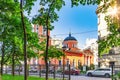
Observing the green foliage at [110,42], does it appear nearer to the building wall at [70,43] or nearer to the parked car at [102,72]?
the parked car at [102,72]

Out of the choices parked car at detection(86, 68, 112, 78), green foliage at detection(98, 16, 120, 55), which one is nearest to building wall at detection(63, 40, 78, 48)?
parked car at detection(86, 68, 112, 78)

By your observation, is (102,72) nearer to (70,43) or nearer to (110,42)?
(110,42)

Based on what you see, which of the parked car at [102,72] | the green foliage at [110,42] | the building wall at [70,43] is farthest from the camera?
the building wall at [70,43]

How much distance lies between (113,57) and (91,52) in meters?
41.9

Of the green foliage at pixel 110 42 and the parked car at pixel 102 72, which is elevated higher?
the green foliage at pixel 110 42

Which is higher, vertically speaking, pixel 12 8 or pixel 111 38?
pixel 12 8

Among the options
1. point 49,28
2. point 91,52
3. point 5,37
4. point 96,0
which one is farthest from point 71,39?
point 96,0

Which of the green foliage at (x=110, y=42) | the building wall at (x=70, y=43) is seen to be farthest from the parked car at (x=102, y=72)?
the building wall at (x=70, y=43)

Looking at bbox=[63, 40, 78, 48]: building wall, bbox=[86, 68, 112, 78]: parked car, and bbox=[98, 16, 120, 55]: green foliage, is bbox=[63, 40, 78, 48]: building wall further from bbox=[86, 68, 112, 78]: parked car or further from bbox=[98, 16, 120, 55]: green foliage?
bbox=[98, 16, 120, 55]: green foliage

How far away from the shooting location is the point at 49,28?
93.7ft

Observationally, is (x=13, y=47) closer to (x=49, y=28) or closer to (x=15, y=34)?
(x=15, y=34)

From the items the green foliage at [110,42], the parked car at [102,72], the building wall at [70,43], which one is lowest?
the parked car at [102,72]

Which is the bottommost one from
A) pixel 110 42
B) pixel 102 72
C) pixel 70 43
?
pixel 102 72

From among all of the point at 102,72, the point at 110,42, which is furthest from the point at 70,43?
the point at 110,42
